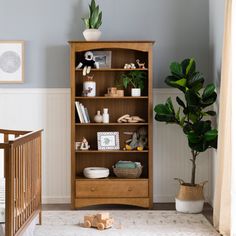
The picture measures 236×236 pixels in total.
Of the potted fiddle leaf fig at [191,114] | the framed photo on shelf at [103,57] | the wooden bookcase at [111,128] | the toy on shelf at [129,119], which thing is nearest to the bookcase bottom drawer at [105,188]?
the wooden bookcase at [111,128]

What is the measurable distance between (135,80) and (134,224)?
146 cm

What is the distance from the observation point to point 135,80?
4.86 m

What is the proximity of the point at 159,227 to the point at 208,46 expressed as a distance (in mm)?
2037

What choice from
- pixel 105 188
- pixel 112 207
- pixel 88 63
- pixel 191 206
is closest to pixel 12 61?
pixel 88 63

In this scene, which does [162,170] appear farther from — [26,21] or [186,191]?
[26,21]

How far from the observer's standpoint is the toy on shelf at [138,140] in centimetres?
489

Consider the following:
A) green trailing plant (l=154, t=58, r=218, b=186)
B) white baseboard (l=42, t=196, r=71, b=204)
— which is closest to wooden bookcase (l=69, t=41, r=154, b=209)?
green trailing plant (l=154, t=58, r=218, b=186)

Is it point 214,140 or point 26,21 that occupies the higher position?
point 26,21

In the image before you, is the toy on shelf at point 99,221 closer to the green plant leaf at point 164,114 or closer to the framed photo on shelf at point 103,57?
the green plant leaf at point 164,114

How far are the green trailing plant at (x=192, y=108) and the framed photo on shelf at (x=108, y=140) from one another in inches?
20.7

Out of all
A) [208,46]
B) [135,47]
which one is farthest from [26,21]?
[208,46]

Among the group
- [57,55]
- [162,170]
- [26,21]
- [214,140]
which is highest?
[26,21]

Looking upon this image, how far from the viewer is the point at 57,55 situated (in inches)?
198

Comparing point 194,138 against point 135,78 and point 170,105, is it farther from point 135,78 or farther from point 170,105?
point 135,78
